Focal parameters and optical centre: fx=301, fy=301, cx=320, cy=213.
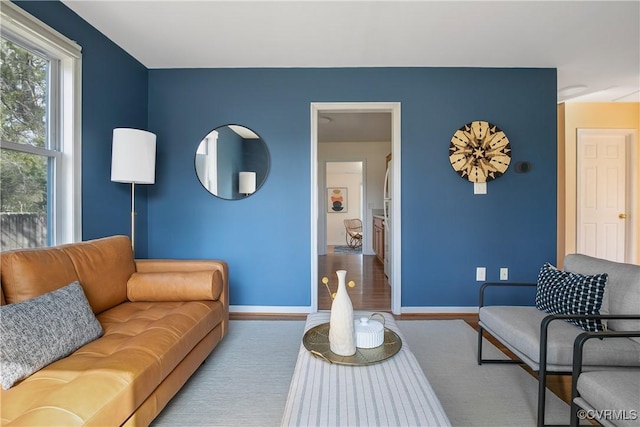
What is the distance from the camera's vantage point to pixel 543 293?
1828 millimetres

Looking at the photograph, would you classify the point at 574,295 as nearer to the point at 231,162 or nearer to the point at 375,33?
the point at 375,33

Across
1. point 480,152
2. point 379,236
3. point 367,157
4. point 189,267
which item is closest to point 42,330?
point 189,267

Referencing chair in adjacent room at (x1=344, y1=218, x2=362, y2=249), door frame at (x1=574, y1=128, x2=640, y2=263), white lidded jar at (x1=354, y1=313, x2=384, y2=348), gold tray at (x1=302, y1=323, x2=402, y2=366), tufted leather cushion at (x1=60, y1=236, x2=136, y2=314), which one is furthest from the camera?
chair in adjacent room at (x1=344, y1=218, x2=362, y2=249)

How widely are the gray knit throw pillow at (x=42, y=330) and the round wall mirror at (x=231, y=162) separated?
1739 mm

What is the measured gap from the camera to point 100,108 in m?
2.44

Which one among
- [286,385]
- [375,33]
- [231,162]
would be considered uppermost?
[375,33]

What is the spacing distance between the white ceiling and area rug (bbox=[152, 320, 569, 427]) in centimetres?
249

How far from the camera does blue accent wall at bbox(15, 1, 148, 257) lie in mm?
2191

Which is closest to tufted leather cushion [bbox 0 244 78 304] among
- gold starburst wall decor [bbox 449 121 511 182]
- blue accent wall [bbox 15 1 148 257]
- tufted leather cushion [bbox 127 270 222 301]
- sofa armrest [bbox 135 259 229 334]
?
tufted leather cushion [bbox 127 270 222 301]

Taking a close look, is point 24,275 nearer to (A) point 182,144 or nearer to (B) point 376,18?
(A) point 182,144

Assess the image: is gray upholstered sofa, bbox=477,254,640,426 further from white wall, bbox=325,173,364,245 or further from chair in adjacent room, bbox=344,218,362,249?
white wall, bbox=325,173,364,245

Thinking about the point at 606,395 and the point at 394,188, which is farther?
the point at 394,188

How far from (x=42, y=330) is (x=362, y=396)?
4.39 feet

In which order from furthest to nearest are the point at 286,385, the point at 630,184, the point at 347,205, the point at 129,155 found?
the point at 347,205, the point at 630,184, the point at 129,155, the point at 286,385
